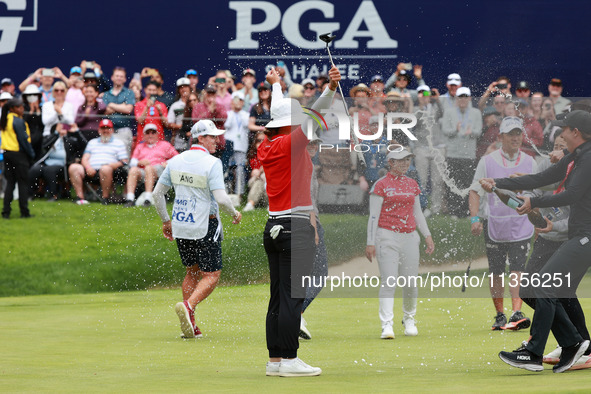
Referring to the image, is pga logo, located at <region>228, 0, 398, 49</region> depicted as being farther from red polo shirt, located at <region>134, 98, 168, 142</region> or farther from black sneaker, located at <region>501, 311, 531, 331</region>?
black sneaker, located at <region>501, 311, 531, 331</region>

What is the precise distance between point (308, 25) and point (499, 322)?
10.7 m

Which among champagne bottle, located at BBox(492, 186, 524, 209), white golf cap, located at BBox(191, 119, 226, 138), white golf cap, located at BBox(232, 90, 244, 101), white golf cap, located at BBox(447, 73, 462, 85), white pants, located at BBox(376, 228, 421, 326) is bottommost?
white pants, located at BBox(376, 228, 421, 326)

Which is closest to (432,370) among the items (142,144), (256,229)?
(256,229)

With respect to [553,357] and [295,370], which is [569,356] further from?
[295,370]

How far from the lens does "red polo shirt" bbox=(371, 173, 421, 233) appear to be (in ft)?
34.2

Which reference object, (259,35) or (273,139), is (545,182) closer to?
(273,139)

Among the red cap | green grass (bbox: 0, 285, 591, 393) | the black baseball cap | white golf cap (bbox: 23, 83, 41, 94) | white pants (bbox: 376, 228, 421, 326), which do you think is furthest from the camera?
white golf cap (bbox: 23, 83, 41, 94)

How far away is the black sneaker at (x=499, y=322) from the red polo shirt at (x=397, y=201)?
1472 millimetres

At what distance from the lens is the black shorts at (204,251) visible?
Answer: 1105 cm

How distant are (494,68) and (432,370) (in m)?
12.1

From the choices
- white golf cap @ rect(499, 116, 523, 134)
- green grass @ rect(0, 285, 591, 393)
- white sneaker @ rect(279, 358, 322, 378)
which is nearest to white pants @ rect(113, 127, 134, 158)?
green grass @ rect(0, 285, 591, 393)

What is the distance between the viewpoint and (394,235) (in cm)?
1070

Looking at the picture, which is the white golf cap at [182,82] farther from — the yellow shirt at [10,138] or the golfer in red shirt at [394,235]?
the golfer in red shirt at [394,235]

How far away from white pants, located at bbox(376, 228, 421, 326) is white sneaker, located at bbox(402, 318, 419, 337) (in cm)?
19
